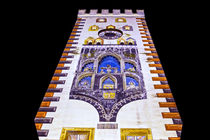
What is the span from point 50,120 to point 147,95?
7.95 ft

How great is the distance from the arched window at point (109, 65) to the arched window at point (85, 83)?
0.48 meters

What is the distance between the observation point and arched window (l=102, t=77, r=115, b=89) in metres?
5.52

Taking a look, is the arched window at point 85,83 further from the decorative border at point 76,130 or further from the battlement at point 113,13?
the battlement at point 113,13

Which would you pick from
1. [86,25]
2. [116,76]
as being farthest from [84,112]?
[86,25]

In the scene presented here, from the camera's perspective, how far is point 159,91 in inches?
209

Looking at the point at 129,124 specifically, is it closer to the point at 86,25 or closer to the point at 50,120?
the point at 50,120

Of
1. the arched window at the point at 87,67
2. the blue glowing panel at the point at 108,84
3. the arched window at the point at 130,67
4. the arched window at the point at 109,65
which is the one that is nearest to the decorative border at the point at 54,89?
the arched window at the point at 87,67

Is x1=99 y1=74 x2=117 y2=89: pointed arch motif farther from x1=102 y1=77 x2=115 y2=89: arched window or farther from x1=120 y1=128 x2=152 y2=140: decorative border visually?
x1=120 y1=128 x2=152 y2=140: decorative border

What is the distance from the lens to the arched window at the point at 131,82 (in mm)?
5562

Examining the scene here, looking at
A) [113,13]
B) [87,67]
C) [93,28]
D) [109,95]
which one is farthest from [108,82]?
[113,13]

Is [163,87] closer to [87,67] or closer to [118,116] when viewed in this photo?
[118,116]

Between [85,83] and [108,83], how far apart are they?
64 cm

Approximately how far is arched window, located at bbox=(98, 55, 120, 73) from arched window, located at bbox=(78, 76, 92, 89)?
1.57 feet

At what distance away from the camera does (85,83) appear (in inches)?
226
